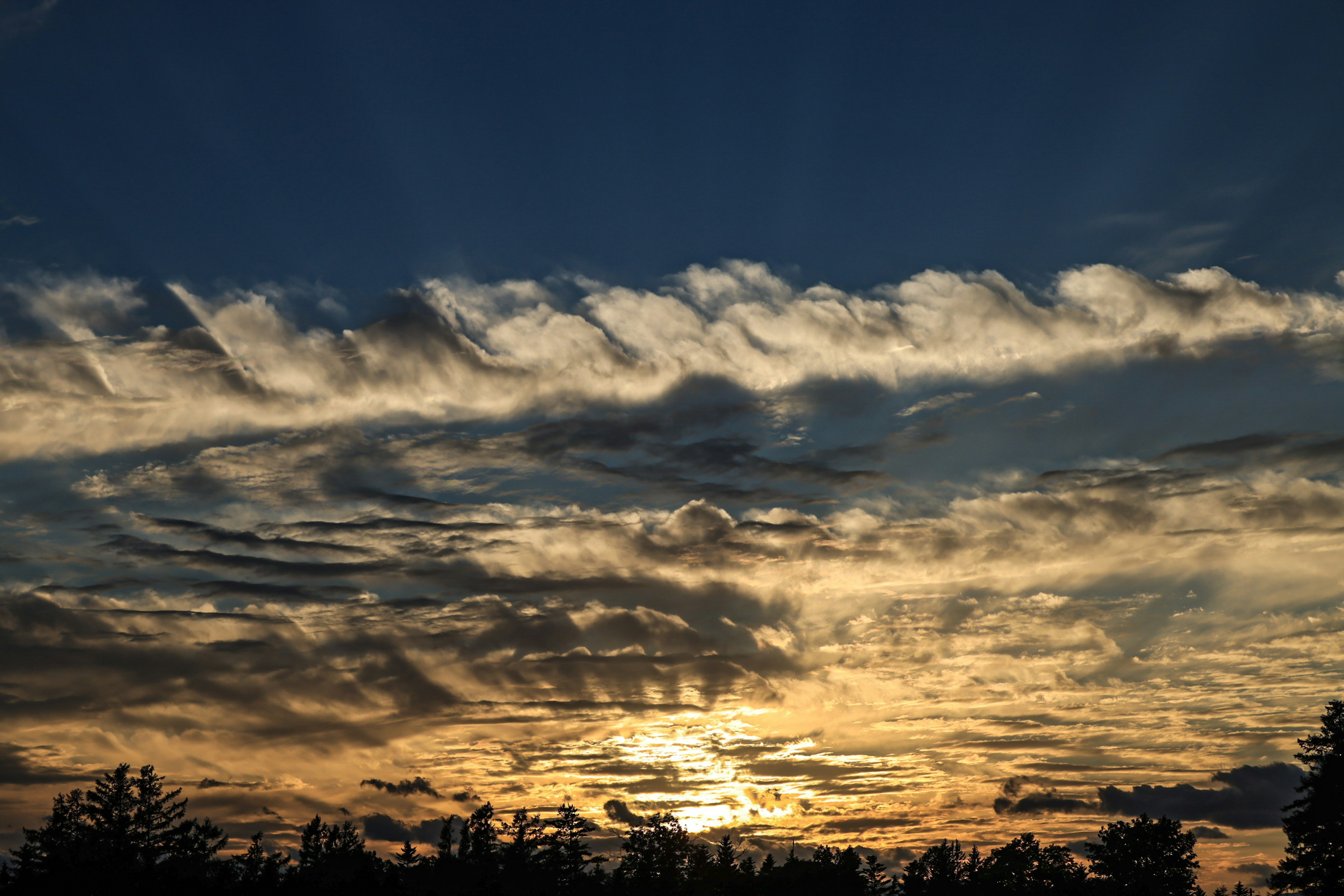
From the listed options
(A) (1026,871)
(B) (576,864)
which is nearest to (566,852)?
(B) (576,864)

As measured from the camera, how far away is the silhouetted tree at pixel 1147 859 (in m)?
109

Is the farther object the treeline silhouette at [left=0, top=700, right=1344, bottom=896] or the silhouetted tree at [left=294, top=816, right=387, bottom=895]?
the silhouetted tree at [left=294, top=816, right=387, bottom=895]

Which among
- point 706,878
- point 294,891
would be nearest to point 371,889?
point 294,891

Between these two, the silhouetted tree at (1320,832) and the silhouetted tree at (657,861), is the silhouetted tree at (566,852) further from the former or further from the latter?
Result: the silhouetted tree at (1320,832)

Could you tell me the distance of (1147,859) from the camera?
370 feet

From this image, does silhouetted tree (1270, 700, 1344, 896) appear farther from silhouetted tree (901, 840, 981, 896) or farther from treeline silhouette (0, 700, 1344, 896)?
silhouetted tree (901, 840, 981, 896)

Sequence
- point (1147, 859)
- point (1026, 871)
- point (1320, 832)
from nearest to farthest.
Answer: point (1320, 832), point (1147, 859), point (1026, 871)

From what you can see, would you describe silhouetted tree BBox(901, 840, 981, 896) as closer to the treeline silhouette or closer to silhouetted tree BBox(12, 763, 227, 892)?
the treeline silhouette

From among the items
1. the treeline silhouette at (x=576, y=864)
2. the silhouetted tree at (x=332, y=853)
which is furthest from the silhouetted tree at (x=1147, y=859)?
the silhouetted tree at (x=332, y=853)

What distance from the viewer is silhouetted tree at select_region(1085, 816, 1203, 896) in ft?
358

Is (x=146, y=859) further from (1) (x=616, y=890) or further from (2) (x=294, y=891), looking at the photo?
(2) (x=294, y=891)

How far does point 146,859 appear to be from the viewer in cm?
11306

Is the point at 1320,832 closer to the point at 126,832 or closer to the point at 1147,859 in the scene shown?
the point at 1147,859

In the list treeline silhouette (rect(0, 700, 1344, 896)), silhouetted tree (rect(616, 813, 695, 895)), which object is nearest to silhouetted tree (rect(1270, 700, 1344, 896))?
treeline silhouette (rect(0, 700, 1344, 896))
